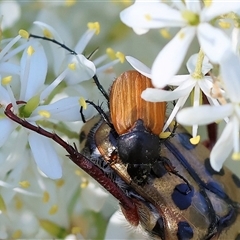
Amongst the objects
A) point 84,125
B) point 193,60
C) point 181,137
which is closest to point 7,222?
point 84,125

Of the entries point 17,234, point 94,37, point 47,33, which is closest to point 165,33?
point 94,37

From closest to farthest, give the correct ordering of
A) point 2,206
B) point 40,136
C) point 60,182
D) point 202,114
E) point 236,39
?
point 202,114 → point 236,39 → point 40,136 → point 2,206 → point 60,182

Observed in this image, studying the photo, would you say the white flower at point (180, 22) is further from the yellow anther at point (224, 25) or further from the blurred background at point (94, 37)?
the blurred background at point (94, 37)

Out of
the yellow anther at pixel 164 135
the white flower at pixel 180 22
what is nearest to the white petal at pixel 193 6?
the white flower at pixel 180 22

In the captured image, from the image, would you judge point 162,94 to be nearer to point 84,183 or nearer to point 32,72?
point 32,72

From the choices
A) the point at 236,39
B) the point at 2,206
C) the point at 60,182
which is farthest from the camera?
the point at 60,182

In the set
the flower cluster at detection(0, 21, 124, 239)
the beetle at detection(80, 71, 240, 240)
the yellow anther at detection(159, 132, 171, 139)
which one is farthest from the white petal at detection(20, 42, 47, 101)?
the yellow anther at detection(159, 132, 171, 139)

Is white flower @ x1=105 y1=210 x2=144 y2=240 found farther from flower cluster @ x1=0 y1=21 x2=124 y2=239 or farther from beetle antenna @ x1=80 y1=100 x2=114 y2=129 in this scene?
beetle antenna @ x1=80 y1=100 x2=114 y2=129
